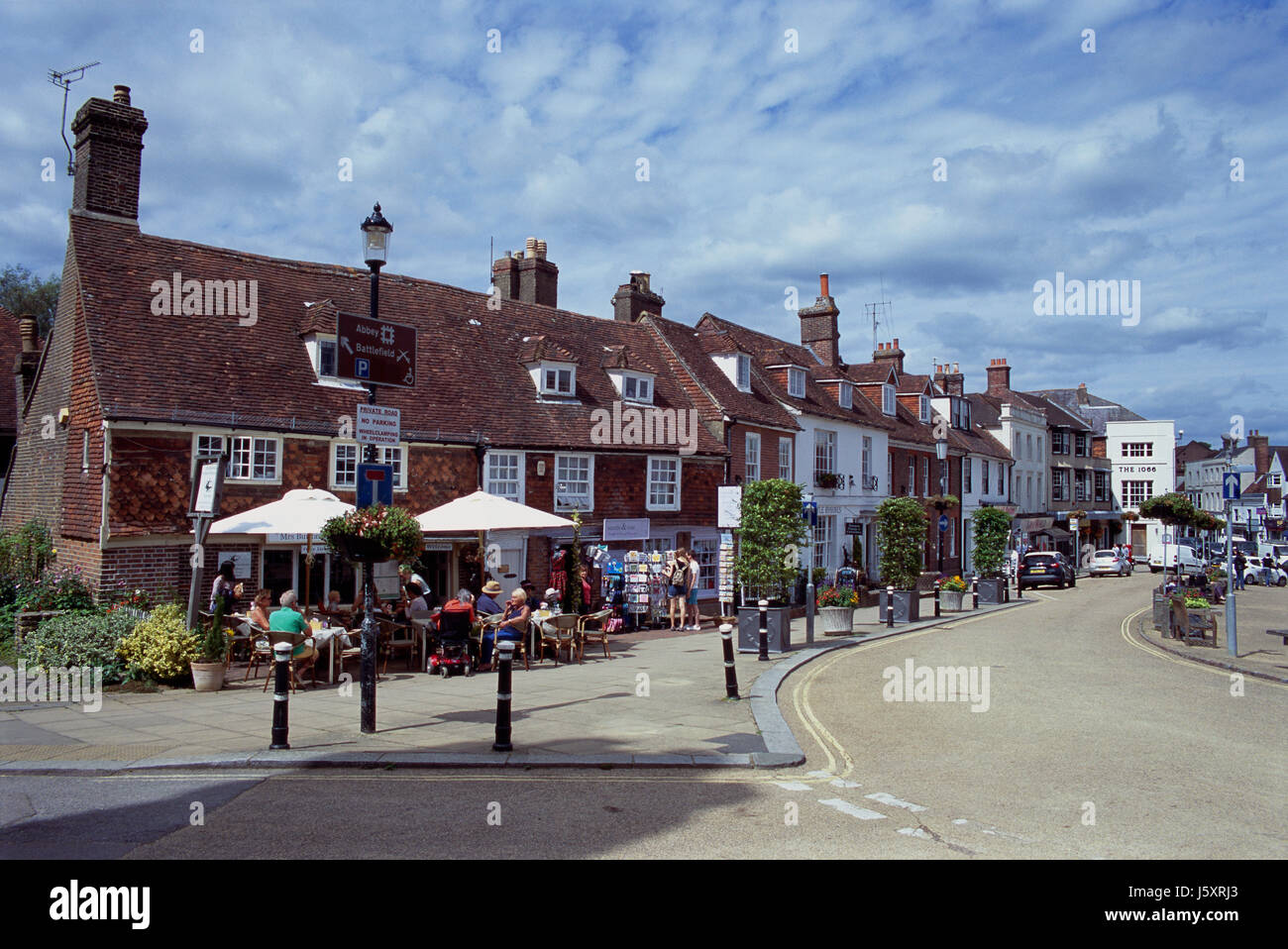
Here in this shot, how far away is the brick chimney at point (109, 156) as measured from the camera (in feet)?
60.4

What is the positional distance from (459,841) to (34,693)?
8505 millimetres

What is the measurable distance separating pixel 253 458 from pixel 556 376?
877 centimetres

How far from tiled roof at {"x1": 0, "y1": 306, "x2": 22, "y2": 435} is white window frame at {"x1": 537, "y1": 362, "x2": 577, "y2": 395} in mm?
14720

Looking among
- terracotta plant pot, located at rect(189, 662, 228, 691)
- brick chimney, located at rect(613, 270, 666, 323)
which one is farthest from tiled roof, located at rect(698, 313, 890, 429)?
terracotta plant pot, located at rect(189, 662, 228, 691)

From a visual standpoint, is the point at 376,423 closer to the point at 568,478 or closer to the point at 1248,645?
the point at 568,478

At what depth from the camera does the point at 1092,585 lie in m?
43.9

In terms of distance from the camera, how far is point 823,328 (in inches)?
1560

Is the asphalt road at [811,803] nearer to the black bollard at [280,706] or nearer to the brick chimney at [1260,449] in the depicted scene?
the black bollard at [280,706]

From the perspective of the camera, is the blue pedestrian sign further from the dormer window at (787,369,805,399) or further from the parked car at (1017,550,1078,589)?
the parked car at (1017,550,1078,589)

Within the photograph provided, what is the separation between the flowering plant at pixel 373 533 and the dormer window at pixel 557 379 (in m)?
13.5

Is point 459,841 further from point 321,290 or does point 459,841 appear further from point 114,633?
point 321,290

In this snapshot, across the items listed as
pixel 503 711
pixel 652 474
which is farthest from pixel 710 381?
pixel 503 711

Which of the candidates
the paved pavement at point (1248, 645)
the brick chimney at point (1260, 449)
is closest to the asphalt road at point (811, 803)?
the paved pavement at point (1248, 645)

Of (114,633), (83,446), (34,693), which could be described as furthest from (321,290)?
(34,693)
